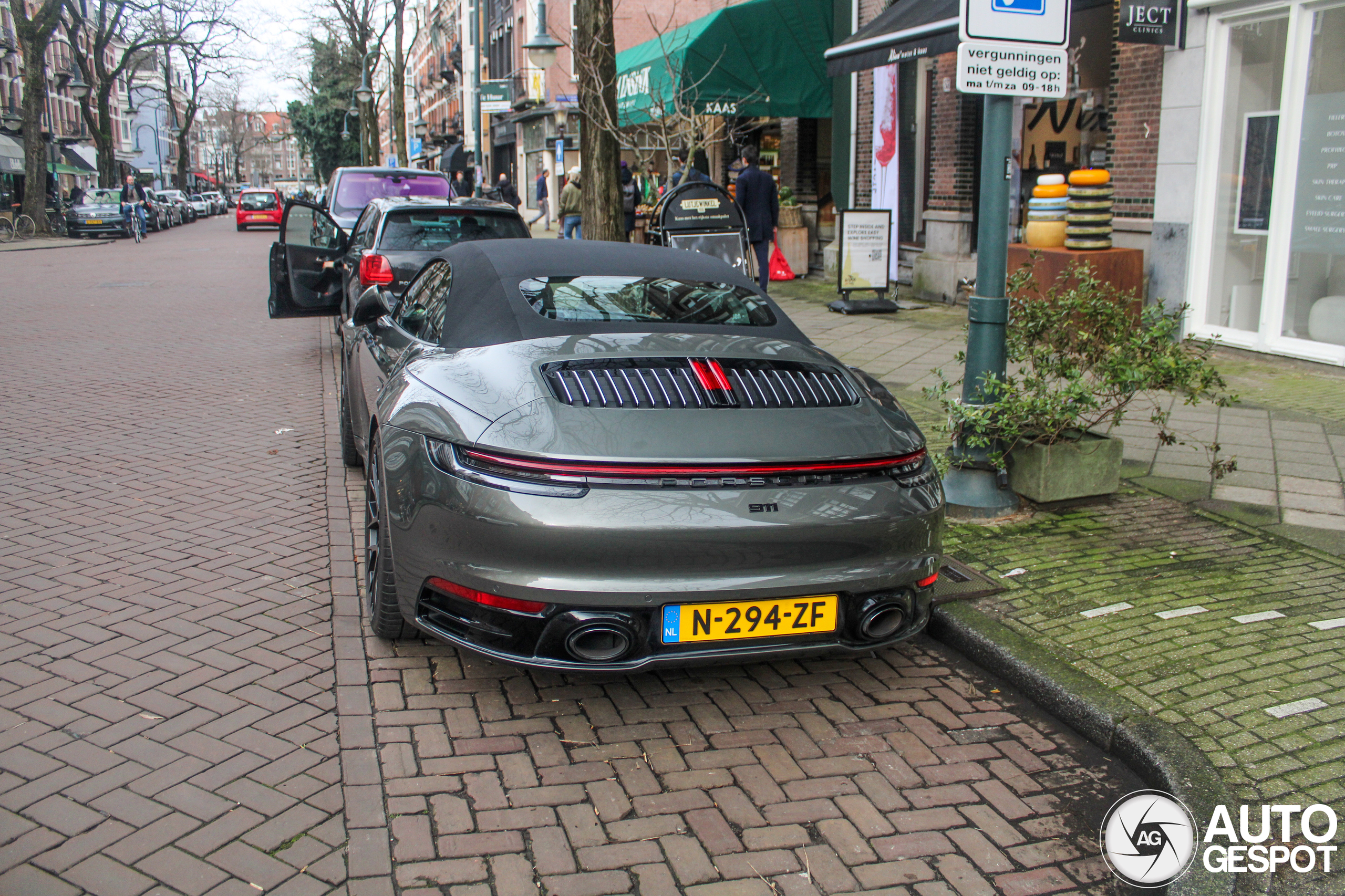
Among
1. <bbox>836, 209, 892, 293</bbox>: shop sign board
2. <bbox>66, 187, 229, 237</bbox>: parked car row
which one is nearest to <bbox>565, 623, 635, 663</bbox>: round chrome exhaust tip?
<bbox>836, 209, 892, 293</bbox>: shop sign board

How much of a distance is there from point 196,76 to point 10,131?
18235mm

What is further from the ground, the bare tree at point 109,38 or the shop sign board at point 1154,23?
the bare tree at point 109,38

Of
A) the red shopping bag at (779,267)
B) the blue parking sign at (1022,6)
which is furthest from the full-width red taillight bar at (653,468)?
the red shopping bag at (779,267)

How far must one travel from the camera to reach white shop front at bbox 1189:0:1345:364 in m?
8.57

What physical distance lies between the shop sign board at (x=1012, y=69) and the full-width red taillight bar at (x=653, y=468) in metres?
2.25

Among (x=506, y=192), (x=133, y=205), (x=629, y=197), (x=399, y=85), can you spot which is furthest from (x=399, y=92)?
(x=629, y=197)

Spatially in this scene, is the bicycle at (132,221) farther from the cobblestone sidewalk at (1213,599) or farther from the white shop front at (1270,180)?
the cobblestone sidewalk at (1213,599)

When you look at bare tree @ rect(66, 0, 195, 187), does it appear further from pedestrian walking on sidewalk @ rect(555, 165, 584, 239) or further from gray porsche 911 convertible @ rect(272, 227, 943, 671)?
gray porsche 911 convertible @ rect(272, 227, 943, 671)

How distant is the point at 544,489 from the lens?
9.75 ft

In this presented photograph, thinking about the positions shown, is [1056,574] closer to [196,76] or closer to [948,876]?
[948,876]

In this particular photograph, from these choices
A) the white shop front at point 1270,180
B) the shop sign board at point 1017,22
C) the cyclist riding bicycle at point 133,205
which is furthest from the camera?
the cyclist riding bicycle at point 133,205

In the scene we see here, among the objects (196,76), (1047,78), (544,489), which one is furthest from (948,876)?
(196,76)

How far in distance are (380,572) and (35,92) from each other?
35902 millimetres

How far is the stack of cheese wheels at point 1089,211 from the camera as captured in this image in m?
9.62
